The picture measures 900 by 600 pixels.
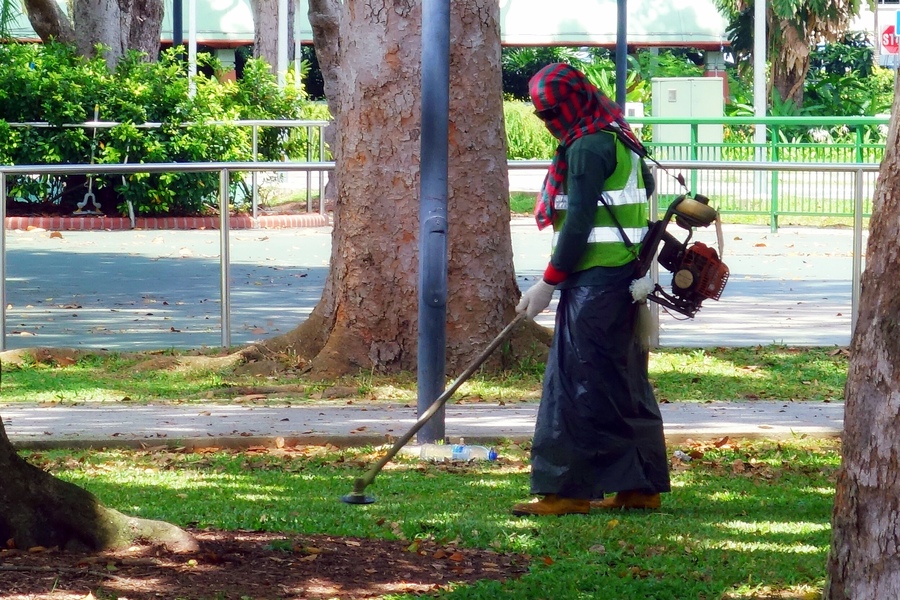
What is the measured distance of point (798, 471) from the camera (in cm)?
A: 685

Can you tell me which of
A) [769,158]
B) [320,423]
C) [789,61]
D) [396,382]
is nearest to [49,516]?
[320,423]

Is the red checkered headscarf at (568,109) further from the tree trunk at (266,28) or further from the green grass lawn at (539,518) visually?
the tree trunk at (266,28)

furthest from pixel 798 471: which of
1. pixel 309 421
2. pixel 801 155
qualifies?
pixel 801 155

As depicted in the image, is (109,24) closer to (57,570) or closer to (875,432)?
(57,570)

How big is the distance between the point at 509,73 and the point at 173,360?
36.5 meters

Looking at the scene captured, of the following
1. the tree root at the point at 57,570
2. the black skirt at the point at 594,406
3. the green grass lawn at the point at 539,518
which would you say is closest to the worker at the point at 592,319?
the black skirt at the point at 594,406

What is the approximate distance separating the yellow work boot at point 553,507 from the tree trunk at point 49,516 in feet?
4.78

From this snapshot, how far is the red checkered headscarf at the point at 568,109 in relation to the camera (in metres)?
5.73

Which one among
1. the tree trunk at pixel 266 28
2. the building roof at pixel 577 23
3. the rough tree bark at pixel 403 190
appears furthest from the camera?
the building roof at pixel 577 23

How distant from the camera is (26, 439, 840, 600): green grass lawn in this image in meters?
4.79

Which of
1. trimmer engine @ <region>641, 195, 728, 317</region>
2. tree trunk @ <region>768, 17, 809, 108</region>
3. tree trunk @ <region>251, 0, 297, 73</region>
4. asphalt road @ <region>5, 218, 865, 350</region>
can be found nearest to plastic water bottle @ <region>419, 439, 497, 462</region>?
trimmer engine @ <region>641, 195, 728, 317</region>

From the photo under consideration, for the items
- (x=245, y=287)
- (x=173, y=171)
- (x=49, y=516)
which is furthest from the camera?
(x=245, y=287)

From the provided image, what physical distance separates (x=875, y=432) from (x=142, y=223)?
17.6m

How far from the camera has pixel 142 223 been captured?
20297 mm
